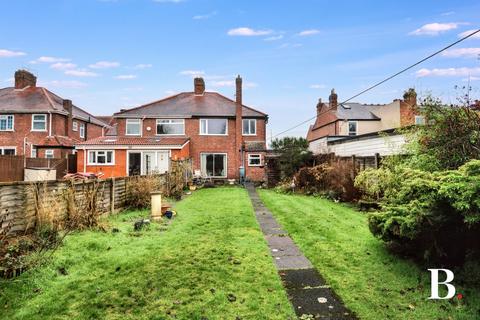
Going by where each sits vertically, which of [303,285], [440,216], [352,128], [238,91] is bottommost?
[303,285]

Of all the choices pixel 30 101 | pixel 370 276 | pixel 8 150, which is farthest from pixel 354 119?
pixel 8 150

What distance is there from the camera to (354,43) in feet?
53.6

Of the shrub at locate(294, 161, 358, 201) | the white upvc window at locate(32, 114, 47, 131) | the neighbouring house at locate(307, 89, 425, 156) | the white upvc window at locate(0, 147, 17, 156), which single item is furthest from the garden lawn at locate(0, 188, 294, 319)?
the white upvc window at locate(0, 147, 17, 156)

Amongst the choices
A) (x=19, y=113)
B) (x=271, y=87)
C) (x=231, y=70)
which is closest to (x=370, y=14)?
(x=271, y=87)

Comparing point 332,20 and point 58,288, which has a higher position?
point 332,20

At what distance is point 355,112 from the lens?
122ft

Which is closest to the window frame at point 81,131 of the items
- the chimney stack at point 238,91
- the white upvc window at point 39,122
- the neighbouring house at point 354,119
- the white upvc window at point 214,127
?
the white upvc window at point 39,122

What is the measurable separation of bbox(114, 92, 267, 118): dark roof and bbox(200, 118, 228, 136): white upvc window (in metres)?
0.52

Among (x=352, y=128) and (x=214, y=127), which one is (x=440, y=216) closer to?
(x=214, y=127)

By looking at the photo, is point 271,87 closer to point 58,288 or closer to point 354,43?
point 354,43

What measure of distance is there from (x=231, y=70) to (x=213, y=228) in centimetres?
2204

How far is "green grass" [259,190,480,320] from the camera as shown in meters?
4.11

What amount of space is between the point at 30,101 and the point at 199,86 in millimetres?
15962

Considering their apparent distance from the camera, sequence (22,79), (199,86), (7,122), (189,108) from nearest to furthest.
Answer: (189,108) < (7,122) < (199,86) < (22,79)
